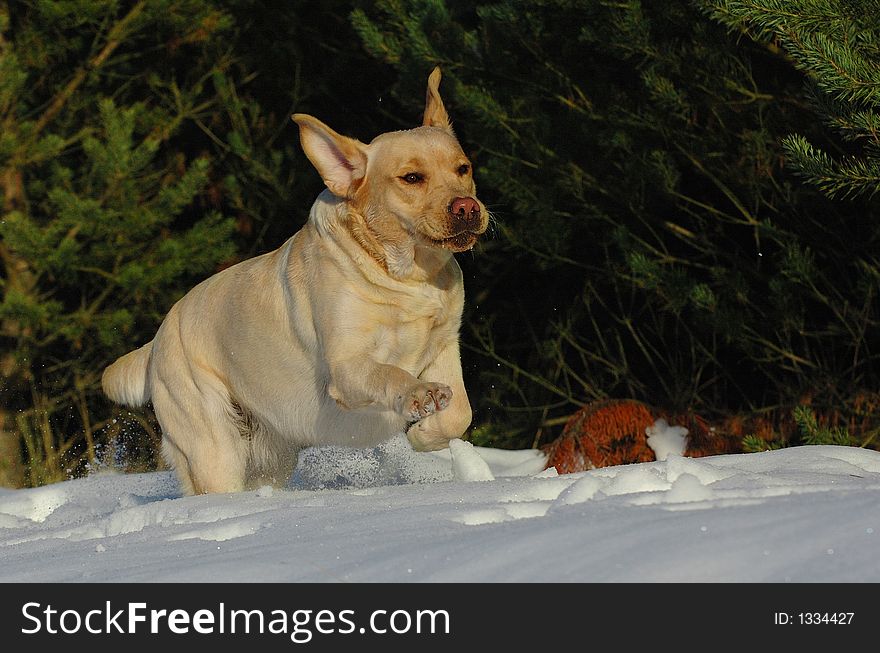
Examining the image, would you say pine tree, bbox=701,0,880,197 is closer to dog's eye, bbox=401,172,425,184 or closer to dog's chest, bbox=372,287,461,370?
dog's eye, bbox=401,172,425,184

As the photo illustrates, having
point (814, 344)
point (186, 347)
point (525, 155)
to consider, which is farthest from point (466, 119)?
point (186, 347)

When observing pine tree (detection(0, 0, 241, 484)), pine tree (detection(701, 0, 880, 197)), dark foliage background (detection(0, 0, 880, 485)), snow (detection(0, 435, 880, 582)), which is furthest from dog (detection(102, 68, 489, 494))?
pine tree (detection(0, 0, 241, 484))

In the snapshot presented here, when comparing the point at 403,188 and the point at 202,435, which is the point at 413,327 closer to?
the point at 403,188

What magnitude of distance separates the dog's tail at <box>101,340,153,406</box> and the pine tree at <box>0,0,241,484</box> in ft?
9.16

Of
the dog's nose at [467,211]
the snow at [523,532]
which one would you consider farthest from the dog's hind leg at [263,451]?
the dog's nose at [467,211]

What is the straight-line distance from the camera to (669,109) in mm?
6320

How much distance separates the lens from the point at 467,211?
4125 millimetres

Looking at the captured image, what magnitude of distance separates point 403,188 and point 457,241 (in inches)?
11.8

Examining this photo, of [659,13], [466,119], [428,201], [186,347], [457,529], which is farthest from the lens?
[466,119]

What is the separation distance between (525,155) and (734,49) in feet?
4.66

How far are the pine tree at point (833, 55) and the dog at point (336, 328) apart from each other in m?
1.28

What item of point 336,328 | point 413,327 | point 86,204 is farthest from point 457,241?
point 86,204

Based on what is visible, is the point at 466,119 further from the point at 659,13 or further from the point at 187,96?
the point at 187,96

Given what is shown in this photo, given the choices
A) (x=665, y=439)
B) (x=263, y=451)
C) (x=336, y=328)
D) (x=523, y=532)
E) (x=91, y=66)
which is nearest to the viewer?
(x=523, y=532)
